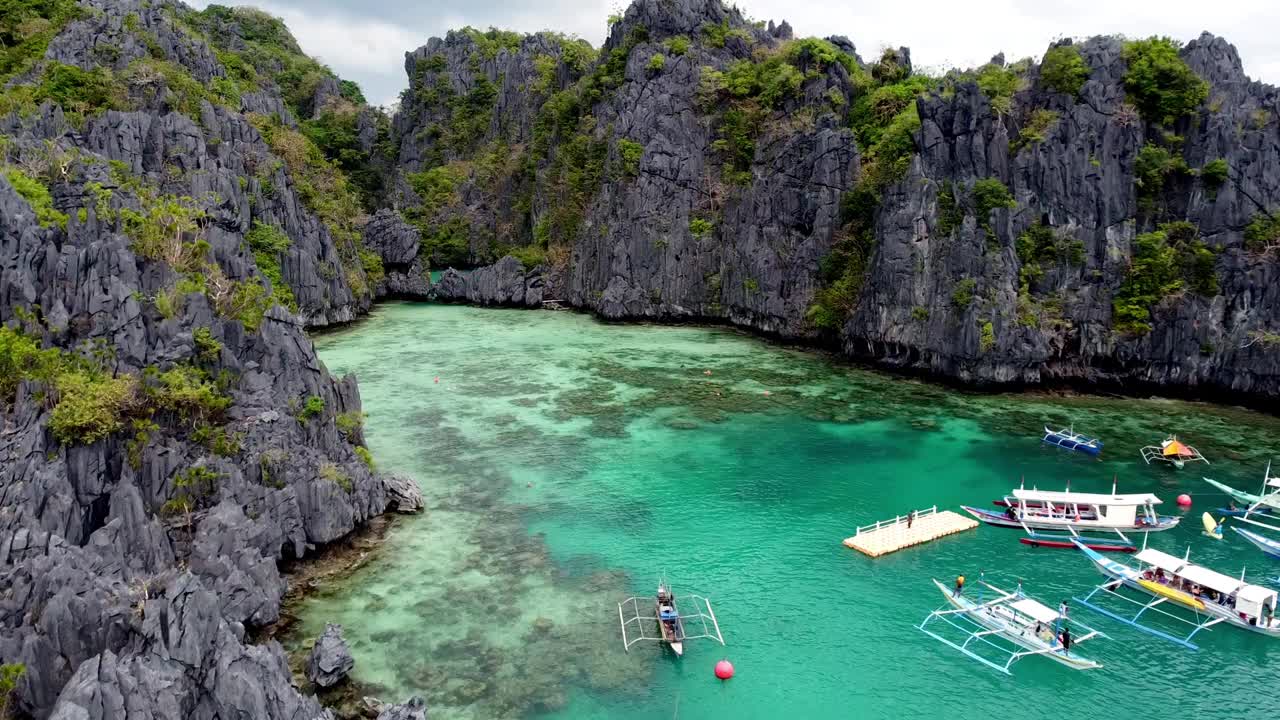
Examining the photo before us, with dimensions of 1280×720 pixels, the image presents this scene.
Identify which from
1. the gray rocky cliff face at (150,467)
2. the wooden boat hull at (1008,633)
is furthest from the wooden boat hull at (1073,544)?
the gray rocky cliff face at (150,467)

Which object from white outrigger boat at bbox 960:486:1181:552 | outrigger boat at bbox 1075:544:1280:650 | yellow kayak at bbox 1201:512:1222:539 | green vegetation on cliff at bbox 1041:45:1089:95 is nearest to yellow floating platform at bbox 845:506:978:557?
white outrigger boat at bbox 960:486:1181:552

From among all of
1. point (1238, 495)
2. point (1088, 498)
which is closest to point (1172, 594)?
point (1088, 498)

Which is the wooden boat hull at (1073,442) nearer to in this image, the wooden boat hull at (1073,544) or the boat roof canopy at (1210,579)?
the wooden boat hull at (1073,544)

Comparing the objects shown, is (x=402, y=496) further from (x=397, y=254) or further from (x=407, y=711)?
(x=397, y=254)

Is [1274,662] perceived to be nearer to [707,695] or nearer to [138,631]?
[707,695]

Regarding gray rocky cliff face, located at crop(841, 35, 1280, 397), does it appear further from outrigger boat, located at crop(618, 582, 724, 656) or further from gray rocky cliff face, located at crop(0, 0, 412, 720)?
gray rocky cliff face, located at crop(0, 0, 412, 720)
